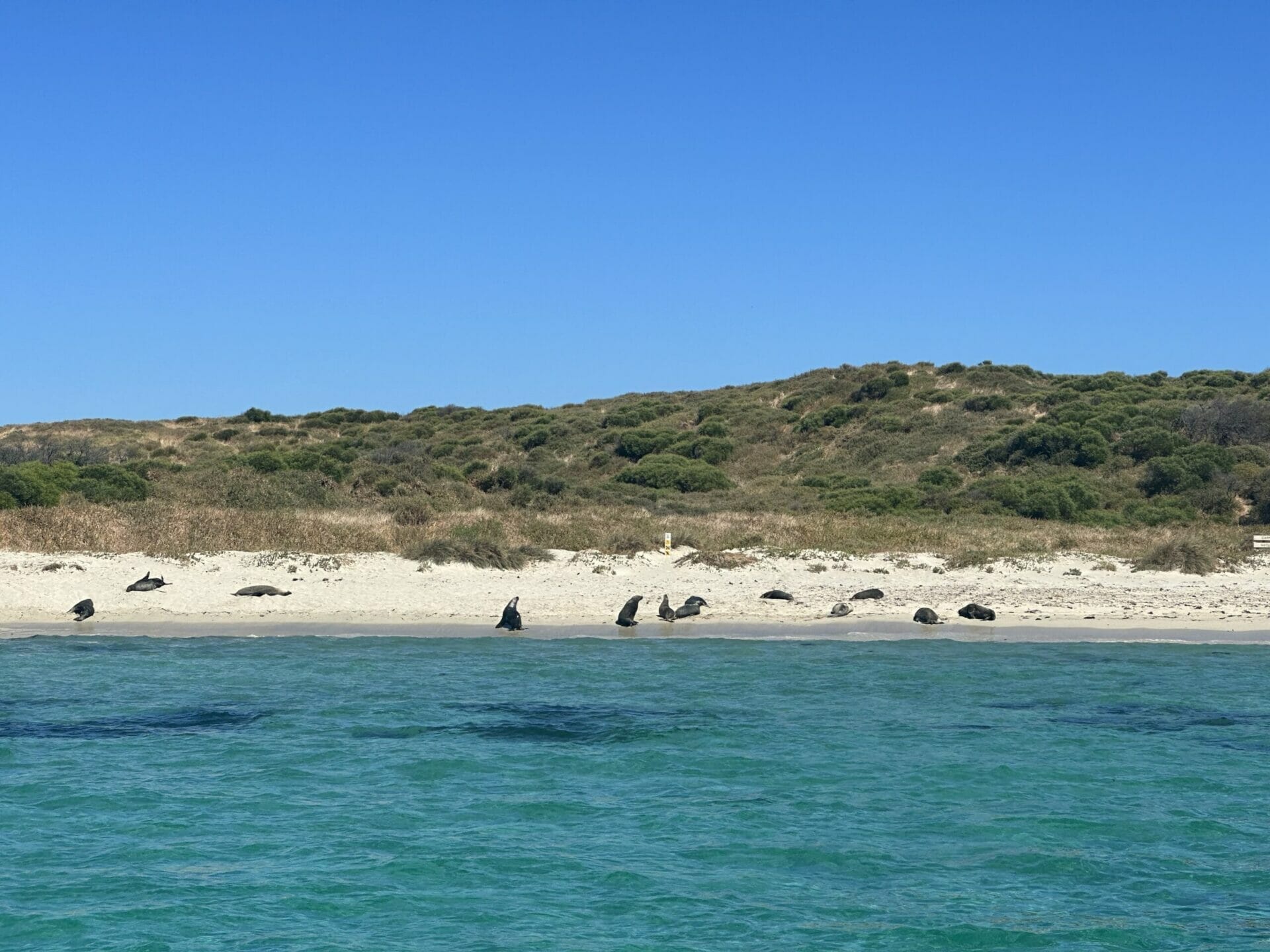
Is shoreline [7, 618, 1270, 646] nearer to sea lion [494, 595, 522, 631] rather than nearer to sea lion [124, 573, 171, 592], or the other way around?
sea lion [494, 595, 522, 631]

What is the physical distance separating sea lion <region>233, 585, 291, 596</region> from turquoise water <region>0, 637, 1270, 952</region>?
4.23 meters

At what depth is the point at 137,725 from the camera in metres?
11.9

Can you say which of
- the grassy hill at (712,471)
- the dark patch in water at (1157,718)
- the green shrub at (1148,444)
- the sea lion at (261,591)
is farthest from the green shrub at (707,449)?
the dark patch in water at (1157,718)

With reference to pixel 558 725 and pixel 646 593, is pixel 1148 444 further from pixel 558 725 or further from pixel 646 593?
pixel 558 725

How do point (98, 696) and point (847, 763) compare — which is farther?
point (98, 696)

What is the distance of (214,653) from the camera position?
15789 millimetres

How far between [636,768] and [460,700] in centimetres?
310

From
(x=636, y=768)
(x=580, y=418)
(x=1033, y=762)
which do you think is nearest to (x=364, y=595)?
(x=636, y=768)

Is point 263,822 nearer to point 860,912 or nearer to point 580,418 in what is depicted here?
point 860,912

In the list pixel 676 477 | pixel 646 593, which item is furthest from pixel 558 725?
pixel 676 477

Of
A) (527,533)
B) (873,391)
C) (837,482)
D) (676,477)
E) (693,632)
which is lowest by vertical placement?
(693,632)

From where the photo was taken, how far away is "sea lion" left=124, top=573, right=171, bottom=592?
19156mm

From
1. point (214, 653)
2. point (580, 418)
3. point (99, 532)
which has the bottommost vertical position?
point (214, 653)

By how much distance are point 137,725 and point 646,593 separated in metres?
9.37
